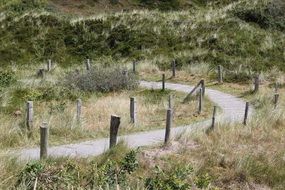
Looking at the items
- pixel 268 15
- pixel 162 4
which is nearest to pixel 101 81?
pixel 268 15

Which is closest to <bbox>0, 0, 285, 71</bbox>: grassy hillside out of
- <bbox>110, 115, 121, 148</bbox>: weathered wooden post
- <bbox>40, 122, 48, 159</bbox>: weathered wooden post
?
<bbox>110, 115, 121, 148</bbox>: weathered wooden post

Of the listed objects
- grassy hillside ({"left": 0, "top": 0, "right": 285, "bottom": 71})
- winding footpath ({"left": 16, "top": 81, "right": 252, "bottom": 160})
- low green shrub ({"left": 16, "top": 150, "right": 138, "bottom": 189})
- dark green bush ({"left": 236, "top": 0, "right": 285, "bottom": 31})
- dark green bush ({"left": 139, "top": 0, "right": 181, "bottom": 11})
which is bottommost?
winding footpath ({"left": 16, "top": 81, "right": 252, "bottom": 160})

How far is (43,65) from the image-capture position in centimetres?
3659

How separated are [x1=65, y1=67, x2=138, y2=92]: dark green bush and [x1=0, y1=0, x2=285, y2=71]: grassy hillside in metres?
8.26

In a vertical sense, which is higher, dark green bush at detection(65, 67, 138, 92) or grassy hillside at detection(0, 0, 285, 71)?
grassy hillside at detection(0, 0, 285, 71)

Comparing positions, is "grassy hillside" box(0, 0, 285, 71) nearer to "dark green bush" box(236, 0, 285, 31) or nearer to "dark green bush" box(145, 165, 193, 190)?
"dark green bush" box(236, 0, 285, 31)

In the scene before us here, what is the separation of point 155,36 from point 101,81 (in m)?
15.5

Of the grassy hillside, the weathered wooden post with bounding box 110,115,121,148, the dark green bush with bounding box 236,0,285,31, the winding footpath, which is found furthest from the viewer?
the dark green bush with bounding box 236,0,285,31

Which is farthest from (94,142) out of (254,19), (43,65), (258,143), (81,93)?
(254,19)

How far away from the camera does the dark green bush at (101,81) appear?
2528 centimetres

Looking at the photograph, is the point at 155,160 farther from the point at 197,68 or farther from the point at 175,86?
the point at 197,68

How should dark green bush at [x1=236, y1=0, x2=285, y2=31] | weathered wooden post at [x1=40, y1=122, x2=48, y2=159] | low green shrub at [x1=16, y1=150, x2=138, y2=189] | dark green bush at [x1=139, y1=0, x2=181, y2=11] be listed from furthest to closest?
dark green bush at [x1=139, y1=0, x2=181, y2=11] → dark green bush at [x1=236, y1=0, x2=285, y2=31] → weathered wooden post at [x1=40, y1=122, x2=48, y2=159] → low green shrub at [x1=16, y1=150, x2=138, y2=189]

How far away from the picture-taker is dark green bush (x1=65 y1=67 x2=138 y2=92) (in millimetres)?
25281

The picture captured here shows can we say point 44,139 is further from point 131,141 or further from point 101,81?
point 101,81
